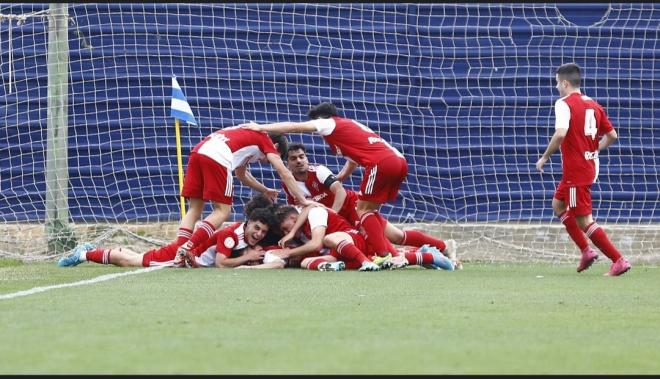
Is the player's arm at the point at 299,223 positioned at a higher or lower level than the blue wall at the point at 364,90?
lower

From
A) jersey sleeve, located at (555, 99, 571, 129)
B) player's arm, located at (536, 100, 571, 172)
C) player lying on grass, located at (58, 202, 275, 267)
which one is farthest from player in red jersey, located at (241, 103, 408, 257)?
jersey sleeve, located at (555, 99, 571, 129)

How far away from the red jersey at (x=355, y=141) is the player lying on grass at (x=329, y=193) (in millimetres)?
604

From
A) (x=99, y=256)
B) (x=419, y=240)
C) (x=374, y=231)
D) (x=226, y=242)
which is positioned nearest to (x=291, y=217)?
(x=226, y=242)

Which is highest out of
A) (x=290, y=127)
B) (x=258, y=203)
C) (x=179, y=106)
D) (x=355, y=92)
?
(x=355, y=92)

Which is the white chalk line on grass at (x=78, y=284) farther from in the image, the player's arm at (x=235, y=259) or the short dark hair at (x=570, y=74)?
the short dark hair at (x=570, y=74)

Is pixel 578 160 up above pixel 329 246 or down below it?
above

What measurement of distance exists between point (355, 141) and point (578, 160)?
5.72 ft

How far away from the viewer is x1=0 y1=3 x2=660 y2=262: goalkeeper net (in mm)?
12875

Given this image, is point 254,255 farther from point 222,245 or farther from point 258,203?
point 258,203

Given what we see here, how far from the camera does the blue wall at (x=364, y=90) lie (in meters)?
12.9

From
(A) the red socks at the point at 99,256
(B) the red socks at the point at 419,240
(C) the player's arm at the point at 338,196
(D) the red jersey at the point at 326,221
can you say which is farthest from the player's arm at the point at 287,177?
(A) the red socks at the point at 99,256

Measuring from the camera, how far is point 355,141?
388 inches

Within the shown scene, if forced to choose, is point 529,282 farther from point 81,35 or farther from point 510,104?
point 81,35

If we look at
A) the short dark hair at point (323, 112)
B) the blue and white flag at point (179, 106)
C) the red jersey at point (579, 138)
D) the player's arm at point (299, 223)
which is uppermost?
the blue and white flag at point (179, 106)
